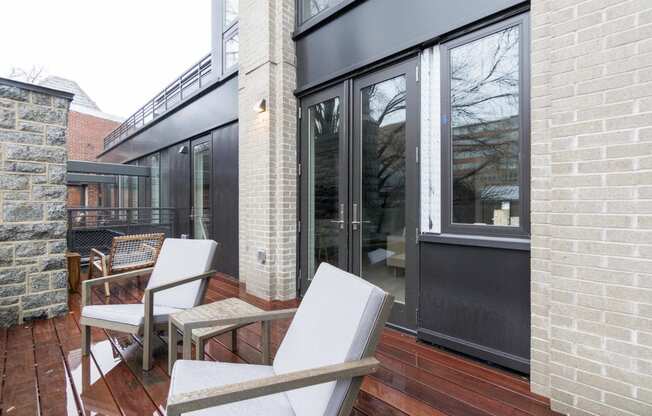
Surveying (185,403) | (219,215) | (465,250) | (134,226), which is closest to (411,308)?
(465,250)

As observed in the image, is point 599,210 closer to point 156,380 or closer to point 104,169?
point 156,380

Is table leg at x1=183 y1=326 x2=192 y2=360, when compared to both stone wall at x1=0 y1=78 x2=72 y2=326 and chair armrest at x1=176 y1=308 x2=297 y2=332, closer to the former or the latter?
chair armrest at x1=176 y1=308 x2=297 y2=332

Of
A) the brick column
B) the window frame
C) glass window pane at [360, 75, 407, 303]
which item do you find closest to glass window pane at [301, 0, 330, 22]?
the brick column

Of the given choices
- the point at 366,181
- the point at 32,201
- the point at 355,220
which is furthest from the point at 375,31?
the point at 32,201

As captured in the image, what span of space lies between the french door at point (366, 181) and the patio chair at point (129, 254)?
2.16 metres

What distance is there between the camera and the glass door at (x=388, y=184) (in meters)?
3.03

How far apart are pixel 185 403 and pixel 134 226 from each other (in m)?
6.88

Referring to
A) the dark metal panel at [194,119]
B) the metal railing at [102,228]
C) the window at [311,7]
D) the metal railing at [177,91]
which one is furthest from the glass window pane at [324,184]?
the metal railing at [102,228]

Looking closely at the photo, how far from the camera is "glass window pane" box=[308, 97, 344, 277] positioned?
12.4 feet

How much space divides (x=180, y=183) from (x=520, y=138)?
635cm

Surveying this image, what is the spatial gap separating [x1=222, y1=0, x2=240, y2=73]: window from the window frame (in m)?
3.86

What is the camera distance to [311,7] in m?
4.10

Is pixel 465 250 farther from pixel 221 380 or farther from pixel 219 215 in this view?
pixel 219 215

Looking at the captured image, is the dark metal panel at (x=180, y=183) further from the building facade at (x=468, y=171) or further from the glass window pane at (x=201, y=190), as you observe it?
the building facade at (x=468, y=171)
